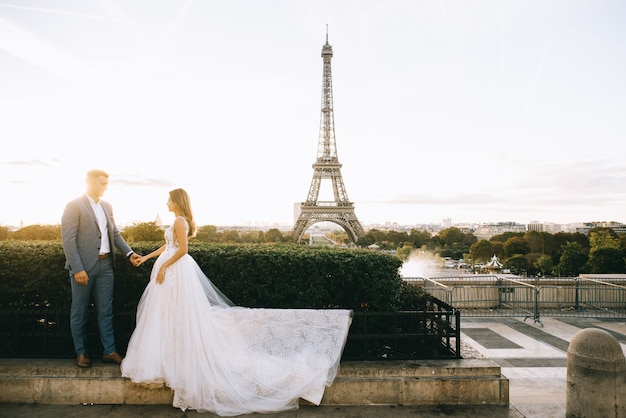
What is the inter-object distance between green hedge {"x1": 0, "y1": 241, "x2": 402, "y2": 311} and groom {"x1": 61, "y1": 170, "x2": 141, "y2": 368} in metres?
0.40

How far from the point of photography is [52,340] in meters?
4.79

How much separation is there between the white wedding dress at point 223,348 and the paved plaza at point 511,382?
20cm

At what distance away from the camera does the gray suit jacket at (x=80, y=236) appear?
424 centimetres

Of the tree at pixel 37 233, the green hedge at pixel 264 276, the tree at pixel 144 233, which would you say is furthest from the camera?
the tree at pixel 37 233

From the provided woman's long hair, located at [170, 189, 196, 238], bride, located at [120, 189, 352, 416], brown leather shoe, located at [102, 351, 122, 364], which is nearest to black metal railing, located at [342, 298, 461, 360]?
bride, located at [120, 189, 352, 416]

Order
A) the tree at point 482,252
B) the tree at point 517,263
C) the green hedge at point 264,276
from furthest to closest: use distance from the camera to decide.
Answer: the tree at point 482,252, the tree at point 517,263, the green hedge at point 264,276

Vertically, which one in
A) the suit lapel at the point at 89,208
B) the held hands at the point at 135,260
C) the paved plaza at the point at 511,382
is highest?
the suit lapel at the point at 89,208

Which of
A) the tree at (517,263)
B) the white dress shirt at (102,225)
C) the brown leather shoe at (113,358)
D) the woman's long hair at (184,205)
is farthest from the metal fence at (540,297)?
the tree at (517,263)

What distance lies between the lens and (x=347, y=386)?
426 cm

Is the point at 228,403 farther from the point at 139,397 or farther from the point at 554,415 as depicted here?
the point at 554,415

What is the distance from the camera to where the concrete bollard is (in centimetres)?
398

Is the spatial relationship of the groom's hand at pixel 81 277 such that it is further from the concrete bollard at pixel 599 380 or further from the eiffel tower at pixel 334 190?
the eiffel tower at pixel 334 190

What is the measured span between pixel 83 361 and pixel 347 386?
2.59 meters

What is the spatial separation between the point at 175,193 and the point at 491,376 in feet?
12.0
